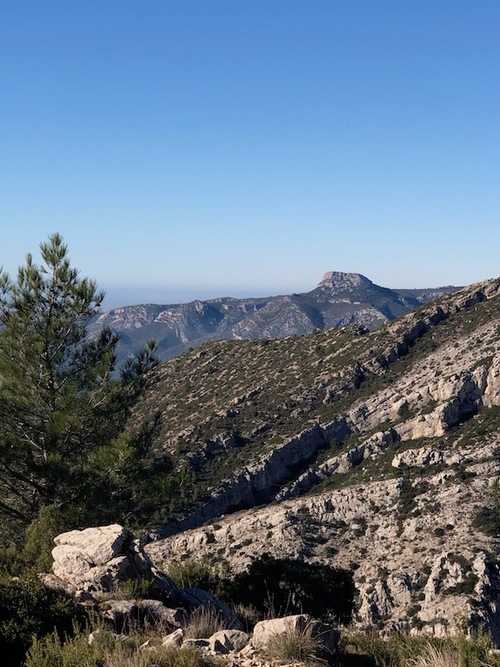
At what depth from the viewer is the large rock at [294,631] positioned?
26.8 ft

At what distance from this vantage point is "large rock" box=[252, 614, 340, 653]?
322 inches

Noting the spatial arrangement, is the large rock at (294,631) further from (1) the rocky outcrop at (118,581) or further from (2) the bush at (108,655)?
(1) the rocky outcrop at (118,581)

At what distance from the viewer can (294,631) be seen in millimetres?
8148

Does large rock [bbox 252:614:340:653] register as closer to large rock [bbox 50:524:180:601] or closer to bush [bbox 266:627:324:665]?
bush [bbox 266:627:324:665]

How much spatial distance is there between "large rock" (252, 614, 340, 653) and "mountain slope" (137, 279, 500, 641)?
2688 cm

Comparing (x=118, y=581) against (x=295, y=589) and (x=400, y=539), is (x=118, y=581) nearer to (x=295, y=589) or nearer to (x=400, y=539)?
(x=295, y=589)

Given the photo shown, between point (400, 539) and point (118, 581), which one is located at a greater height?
point (118, 581)

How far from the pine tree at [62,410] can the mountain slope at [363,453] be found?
23.9 m

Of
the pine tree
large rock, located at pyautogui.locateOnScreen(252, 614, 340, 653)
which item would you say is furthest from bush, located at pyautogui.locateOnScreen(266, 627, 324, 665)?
the pine tree

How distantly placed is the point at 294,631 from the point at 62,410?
517 inches

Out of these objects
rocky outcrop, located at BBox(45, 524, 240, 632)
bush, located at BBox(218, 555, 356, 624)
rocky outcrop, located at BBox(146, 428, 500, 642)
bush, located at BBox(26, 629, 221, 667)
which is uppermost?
bush, located at BBox(26, 629, 221, 667)

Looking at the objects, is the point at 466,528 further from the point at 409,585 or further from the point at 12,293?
the point at 12,293

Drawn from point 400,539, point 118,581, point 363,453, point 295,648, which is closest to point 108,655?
point 295,648

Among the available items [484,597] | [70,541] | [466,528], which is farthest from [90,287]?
[466,528]
